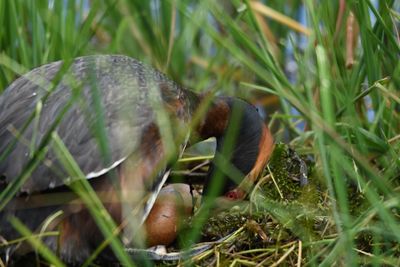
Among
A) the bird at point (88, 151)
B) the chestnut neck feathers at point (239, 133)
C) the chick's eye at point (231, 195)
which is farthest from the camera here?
the chestnut neck feathers at point (239, 133)

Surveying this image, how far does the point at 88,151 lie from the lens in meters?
3.82

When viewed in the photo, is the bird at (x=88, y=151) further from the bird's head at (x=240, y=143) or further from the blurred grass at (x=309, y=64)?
the blurred grass at (x=309, y=64)

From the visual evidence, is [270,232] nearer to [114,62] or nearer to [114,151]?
[114,151]

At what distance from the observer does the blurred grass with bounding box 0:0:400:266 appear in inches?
124

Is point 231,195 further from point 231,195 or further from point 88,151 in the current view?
point 88,151

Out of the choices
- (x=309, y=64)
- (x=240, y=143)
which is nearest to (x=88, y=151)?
(x=240, y=143)

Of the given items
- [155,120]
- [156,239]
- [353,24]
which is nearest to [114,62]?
[155,120]

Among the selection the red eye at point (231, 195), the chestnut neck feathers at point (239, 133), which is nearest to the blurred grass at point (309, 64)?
the chestnut neck feathers at point (239, 133)

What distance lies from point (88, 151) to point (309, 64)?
145 centimetres

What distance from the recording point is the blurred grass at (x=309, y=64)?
3.16 m

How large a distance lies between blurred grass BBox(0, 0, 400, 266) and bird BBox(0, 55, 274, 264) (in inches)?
8.5

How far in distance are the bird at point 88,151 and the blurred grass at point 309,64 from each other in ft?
0.71

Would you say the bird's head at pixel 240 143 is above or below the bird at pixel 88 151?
below

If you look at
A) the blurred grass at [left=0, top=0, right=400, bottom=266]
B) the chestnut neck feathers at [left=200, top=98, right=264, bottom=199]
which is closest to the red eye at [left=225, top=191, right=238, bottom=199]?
the chestnut neck feathers at [left=200, top=98, right=264, bottom=199]
